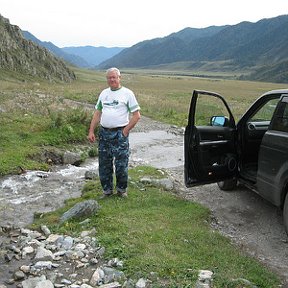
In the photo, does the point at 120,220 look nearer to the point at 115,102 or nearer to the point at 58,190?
the point at 115,102

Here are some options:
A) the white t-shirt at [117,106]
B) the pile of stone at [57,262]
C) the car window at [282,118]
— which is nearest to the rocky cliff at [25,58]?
the white t-shirt at [117,106]

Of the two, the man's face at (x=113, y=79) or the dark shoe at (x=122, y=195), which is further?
the dark shoe at (x=122, y=195)

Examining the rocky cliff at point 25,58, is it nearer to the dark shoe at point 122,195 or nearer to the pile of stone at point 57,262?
the dark shoe at point 122,195

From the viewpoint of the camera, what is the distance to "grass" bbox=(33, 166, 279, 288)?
5.39 m

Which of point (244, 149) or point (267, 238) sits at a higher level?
point (244, 149)

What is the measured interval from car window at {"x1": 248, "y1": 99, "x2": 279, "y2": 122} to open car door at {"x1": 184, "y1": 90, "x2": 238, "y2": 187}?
60cm

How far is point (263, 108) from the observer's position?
8297mm

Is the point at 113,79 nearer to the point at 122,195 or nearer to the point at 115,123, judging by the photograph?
the point at 115,123

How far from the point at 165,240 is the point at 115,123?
2.43 meters

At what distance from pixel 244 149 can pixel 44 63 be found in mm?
78381

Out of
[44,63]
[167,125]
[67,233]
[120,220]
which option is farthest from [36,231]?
[44,63]

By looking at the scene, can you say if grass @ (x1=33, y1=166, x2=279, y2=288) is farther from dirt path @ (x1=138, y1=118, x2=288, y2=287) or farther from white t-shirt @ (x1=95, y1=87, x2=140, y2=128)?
white t-shirt @ (x1=95, y1=87, x2=140, y2=128)

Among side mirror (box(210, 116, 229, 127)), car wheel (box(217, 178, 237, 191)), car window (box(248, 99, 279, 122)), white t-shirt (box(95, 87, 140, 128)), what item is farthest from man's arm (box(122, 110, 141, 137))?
car wheel (box(217, 178, 237, 191))

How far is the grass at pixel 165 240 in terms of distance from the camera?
5.39 metres
